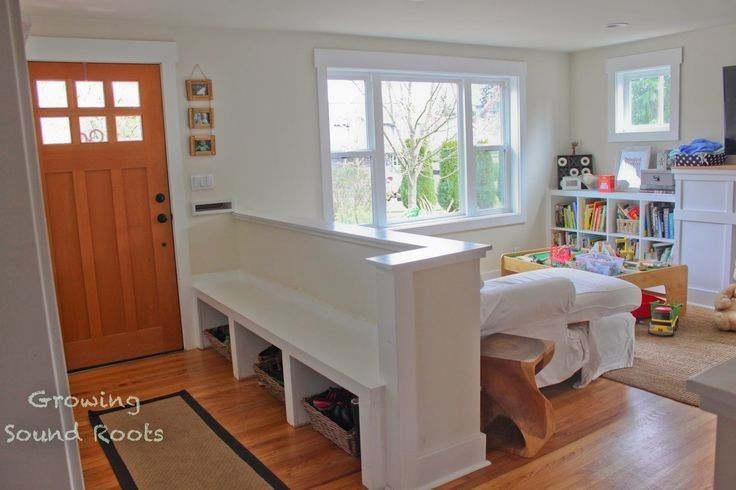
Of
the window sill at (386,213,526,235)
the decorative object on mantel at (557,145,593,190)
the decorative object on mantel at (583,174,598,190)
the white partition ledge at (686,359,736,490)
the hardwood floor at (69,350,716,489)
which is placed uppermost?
the decorative object on mantel at (557,145,593,190)

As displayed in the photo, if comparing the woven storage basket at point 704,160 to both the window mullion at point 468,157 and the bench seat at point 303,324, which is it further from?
the bench seat at point 303,324

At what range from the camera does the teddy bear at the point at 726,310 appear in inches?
170

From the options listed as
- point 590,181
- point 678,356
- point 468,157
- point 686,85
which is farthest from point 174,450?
point 686,85

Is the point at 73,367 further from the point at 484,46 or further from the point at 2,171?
the point at 484,46

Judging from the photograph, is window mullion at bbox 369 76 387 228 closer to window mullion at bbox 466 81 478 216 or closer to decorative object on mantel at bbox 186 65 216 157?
window mullion at bbox 466 81 478 216

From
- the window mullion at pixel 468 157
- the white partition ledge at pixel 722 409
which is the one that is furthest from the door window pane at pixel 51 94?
the white partition ledge at pixel 722 409

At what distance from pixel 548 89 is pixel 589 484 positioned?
4.62 m

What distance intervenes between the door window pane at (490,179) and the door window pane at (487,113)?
126 millimetres

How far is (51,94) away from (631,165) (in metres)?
4.89

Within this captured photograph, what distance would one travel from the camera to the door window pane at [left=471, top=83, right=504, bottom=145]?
5895 millimetres

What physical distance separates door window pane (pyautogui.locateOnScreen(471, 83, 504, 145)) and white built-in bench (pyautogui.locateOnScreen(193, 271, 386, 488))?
110 inches

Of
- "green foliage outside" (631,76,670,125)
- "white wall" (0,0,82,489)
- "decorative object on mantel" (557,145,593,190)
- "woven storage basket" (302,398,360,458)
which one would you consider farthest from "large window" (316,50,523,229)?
"white wall" (0,0,82,489)

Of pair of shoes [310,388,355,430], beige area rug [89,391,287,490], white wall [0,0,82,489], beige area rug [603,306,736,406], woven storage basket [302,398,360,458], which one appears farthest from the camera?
beige area rug [603,306,736,406]

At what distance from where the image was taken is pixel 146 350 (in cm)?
426
